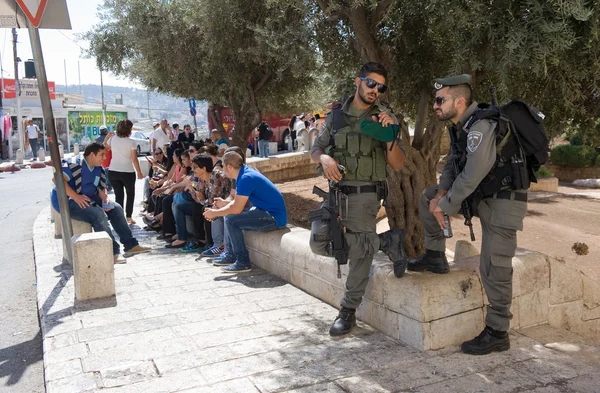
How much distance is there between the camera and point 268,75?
12.0 meters

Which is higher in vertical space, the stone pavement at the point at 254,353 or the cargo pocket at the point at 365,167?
the cargo pocket at the point at 365,167

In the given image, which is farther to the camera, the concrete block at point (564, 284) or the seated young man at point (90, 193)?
the seated young man at point (90, 193)

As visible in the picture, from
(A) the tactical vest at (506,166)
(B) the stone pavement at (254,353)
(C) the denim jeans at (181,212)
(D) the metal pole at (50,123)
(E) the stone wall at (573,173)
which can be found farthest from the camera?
(E) the stone wall at (573,173)

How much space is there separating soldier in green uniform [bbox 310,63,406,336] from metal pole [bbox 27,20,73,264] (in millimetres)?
3119

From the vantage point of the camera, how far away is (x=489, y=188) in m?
3.74

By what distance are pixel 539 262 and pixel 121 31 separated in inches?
436

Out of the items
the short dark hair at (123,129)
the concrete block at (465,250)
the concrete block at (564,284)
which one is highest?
the short dark hair at (123,129)

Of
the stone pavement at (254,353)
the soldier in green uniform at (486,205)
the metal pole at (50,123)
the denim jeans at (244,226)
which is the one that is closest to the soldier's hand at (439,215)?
the soldier in green uniform at (486,205)

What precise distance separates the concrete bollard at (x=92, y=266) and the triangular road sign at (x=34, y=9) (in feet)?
6.97

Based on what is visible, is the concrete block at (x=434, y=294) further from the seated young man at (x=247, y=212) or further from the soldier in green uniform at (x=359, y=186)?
the seated young man at (x=247, y=212)

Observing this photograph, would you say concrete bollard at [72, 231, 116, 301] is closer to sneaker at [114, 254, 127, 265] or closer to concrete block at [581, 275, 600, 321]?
sneaker at [114, 254, 127, 265]

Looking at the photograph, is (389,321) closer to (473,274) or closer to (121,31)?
(473,274)

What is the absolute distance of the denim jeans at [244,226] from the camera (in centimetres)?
636

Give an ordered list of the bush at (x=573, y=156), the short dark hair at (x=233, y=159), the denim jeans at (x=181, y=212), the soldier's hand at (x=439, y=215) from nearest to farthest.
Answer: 1. the soldier's hand at (x=439, y=215)
2. the short dark hair at (x=233, y=159)
3. the denim jeans at (x=181, y=212)
4. the bush at (x=573, y=156)
